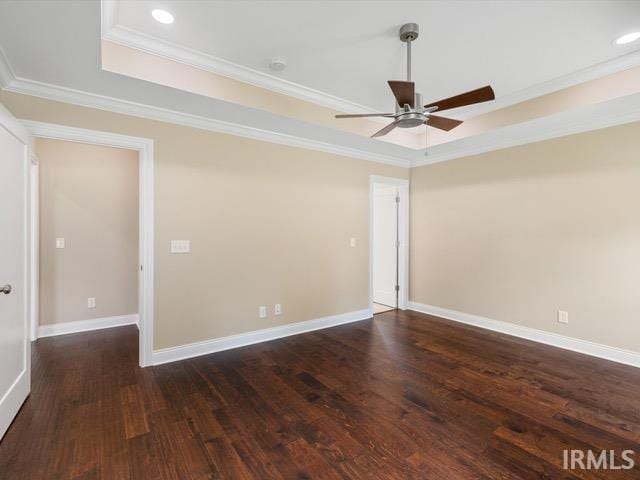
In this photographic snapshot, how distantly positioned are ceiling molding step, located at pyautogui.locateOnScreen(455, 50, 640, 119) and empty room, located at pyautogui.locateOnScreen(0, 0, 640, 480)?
0.03 metres

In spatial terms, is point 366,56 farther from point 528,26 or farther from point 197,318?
point 197,318

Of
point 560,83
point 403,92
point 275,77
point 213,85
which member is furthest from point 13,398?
point 560,83

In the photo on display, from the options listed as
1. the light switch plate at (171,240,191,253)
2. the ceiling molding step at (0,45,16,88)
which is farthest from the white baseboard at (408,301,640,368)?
the ceiling molding step at (0,45,16,88)

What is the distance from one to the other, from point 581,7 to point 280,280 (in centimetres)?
363

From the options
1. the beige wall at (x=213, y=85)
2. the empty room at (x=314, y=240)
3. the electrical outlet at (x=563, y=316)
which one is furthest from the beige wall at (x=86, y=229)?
the electrical outlet at (x=563, y=316)

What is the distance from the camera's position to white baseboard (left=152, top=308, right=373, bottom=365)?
3.21 m

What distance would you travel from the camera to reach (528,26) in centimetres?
232

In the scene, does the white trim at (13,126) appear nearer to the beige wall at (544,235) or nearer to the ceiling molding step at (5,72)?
the ceiling molding step at (5,72)

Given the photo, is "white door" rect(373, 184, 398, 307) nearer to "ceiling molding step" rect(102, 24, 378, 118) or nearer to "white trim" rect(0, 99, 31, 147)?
"ceiling molding step" rect(102, 24, 378, 118)

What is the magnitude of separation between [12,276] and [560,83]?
16.5 feet

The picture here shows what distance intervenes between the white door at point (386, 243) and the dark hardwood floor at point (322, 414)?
2018mm

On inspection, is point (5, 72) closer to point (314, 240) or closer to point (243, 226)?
point (243, 226)

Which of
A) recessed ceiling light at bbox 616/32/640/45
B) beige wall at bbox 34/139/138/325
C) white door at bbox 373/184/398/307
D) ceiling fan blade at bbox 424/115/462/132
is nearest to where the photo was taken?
recessed ceiling light at bbox 616/32/640/45

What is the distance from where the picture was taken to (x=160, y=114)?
3.11m
